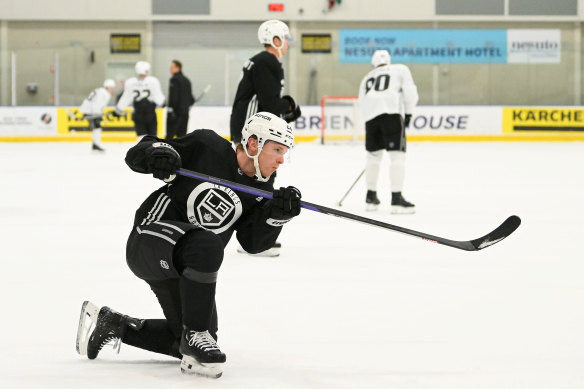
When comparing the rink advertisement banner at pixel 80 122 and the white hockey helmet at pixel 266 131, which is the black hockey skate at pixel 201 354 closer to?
the white hockey helmet at pixel 266 131

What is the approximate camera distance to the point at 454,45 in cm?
1909

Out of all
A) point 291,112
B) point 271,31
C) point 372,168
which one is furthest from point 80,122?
point 271,31

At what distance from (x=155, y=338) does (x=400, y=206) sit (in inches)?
173

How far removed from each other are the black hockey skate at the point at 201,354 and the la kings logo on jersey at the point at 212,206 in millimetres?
292

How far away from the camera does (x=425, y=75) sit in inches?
739

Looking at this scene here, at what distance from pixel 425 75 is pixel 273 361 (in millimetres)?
16388

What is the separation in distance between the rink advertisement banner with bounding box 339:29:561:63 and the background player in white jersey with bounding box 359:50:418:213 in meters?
11.9

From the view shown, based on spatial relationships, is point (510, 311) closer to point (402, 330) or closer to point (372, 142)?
point (402, 330)

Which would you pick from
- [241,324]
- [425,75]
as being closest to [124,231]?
Answer: [241,324]

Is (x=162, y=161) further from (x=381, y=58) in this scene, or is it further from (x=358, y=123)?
(x=358, y=123)

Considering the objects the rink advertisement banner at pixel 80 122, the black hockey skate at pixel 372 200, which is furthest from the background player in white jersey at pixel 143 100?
the black hockey skate at pixel 372 200

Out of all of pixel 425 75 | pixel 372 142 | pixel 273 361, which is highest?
pixel 425 75

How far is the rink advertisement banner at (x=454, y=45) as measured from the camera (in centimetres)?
1892

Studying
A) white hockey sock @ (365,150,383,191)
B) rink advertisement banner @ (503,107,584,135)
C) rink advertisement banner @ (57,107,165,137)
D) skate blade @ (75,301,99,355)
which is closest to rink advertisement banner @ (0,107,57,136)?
rink advertisement banner @ (57,107,165,137)
